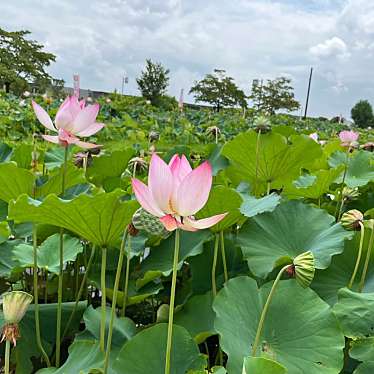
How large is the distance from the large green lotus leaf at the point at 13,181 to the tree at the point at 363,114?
24742 mm

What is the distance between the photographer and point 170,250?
2.51 ft

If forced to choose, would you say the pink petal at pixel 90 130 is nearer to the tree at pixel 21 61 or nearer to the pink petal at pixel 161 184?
the pink petal at pixel 161 184

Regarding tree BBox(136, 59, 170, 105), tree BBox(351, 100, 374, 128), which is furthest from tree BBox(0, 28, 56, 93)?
tree BBox(351, 100, 374, 128)

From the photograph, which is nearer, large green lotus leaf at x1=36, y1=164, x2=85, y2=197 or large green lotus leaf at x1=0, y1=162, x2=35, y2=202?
large green lotus leaf at x1=0, y1=162, x2=35, y2=202

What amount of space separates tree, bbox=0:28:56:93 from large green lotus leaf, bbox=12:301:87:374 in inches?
640

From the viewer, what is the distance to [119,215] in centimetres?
59

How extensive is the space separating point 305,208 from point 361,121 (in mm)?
25000

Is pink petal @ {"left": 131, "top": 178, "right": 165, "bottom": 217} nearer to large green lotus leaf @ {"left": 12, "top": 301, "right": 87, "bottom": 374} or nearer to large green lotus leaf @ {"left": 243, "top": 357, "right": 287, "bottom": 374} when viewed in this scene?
large green lotus leaf @ {"left": 243, "top": 357, "right": 287, "bottom": 374}

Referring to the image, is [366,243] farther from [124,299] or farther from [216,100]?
[216,100]

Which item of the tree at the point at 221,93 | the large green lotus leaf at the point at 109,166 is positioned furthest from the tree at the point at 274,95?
the large green lotus leaf at the point at 109,166

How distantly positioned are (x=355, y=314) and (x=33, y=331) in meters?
0.41

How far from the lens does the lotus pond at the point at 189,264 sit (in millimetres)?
534

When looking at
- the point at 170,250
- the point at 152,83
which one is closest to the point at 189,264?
the point at 170,250

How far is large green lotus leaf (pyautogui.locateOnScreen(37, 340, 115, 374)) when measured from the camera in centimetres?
56
